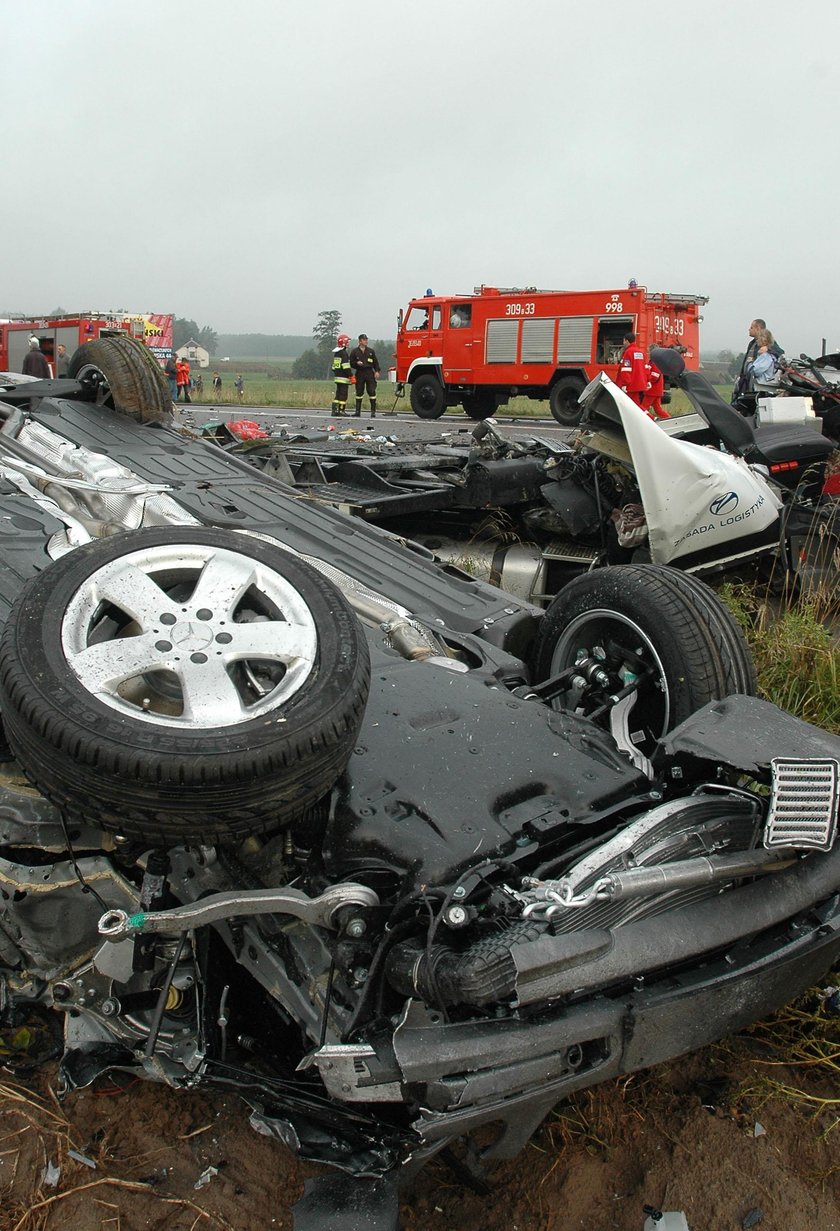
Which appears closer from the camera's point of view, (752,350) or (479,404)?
(752,350)

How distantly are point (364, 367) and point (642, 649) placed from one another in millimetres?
18069

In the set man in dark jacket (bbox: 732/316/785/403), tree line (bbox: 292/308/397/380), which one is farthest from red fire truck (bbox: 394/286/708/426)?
tree line (bbox: 292/308/397/380)

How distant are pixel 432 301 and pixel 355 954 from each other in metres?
19.4

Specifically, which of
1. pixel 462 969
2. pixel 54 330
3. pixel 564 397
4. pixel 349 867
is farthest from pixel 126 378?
pixel 54 330

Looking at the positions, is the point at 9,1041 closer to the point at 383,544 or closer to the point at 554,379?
the point at 383,544

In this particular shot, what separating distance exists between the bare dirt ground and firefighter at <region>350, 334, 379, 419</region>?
18.4 m

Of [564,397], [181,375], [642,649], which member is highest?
[181,375]

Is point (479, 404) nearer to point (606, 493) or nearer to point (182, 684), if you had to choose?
point (606, 493)

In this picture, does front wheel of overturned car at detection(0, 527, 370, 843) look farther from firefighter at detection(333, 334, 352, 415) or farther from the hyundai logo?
firefighter at detection(333, 334, 352, 415)

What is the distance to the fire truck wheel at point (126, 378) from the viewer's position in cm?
504

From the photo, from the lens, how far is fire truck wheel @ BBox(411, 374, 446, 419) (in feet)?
66.9

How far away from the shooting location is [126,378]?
5027mm

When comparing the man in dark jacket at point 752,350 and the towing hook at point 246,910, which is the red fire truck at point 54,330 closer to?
the man in dark jacket at point 752,350

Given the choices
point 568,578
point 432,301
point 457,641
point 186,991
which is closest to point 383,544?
point 457,641
